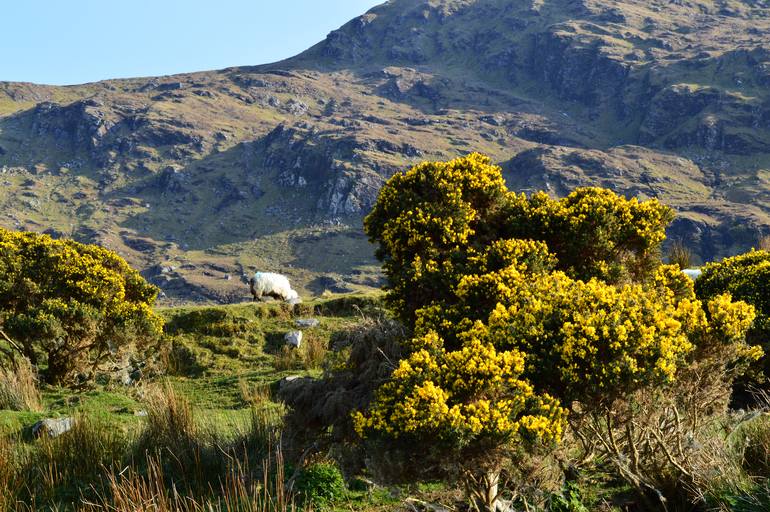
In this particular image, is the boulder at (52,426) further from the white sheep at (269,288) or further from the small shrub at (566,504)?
the white sheep at (269,288)

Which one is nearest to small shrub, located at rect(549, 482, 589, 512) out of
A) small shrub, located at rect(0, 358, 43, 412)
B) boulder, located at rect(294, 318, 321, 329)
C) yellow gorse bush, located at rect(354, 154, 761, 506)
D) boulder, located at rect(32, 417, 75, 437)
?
yellow gorse bush, located at rect(354, 154, 761, 506)

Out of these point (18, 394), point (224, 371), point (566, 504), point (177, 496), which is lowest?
point (224, 371)

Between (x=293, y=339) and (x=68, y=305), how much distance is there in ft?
28.4

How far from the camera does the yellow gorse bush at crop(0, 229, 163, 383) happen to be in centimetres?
1617

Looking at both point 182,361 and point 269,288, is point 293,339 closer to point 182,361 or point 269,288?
point 182,361

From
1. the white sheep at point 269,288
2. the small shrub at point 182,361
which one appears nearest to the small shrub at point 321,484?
the small shrub at point 182,361

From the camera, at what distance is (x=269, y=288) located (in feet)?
100

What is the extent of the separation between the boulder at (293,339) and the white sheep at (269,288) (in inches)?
268

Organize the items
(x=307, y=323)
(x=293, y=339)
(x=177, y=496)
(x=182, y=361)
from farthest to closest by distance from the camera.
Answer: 1. (x=307, y=323)
2. (x=293, y=339)
3. (x=182, y=361)
4. (x=177, y=496)

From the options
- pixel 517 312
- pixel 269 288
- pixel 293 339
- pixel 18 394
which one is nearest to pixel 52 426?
pixel 18 394

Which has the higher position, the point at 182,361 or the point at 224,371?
the point at 182,361

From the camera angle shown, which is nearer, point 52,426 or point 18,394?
point 52,426

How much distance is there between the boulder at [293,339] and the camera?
22.6 metres

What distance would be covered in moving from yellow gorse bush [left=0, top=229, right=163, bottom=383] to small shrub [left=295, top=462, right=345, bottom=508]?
387 inches
